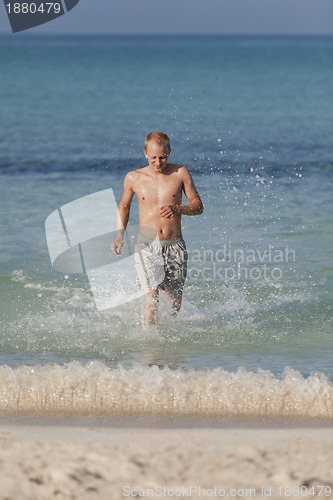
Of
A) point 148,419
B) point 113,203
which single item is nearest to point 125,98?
point 113,203

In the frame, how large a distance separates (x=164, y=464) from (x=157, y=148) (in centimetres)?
259

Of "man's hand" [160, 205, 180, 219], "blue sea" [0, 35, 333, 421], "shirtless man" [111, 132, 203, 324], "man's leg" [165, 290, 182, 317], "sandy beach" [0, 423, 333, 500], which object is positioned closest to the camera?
"sandy beach" [0, 423, 333, 500]

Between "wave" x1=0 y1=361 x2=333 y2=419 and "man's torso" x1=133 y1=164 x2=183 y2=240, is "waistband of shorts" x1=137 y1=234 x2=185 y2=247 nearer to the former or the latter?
"man's torso" x1=133 y1=164 x2=183 y2=240

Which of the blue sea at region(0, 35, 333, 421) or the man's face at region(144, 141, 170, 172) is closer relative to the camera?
the blue sea at region(0, 35, 333, 421)

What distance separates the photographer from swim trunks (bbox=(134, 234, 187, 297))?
5949 mm

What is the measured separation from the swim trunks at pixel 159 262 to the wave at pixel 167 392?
1022mm

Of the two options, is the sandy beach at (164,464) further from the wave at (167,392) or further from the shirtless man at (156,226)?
the shirtless man at (156,226)

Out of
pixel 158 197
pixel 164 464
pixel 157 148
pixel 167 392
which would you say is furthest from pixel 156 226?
pixel 164 464

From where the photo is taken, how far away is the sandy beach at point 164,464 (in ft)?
11.7

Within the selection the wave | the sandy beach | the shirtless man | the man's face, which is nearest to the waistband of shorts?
the shirtless man

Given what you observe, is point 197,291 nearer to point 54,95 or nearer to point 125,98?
point 125,98

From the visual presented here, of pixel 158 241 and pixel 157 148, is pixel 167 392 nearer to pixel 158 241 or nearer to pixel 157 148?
pixel 158 241

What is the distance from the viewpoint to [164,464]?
149 inches

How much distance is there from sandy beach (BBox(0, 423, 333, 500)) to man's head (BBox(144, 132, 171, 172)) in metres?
2.19
